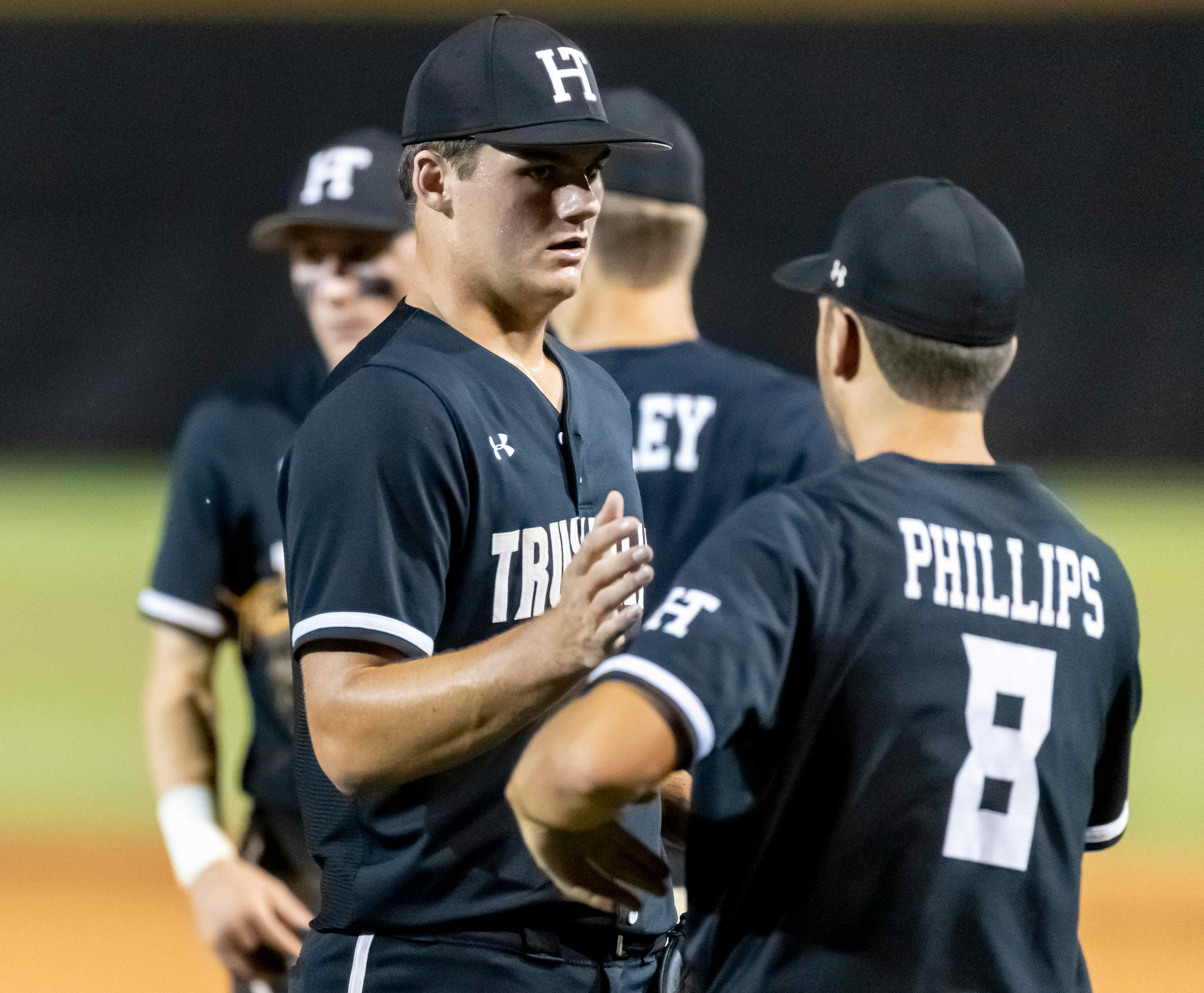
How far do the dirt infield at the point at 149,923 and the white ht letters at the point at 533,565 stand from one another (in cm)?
395

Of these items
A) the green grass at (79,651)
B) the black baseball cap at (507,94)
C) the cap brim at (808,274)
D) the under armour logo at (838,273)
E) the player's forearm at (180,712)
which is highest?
the black baseball cap at (507,94)

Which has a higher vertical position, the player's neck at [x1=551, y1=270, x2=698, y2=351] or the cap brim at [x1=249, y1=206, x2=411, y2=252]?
the cap brim at [x1=249, y1=206, x2=411, y2=252]

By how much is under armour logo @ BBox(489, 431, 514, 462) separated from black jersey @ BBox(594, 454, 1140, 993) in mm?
347

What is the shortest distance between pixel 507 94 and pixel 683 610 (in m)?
0.77

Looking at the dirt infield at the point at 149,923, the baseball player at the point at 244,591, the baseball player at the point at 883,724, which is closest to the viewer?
the baseball player at the point at 883,724

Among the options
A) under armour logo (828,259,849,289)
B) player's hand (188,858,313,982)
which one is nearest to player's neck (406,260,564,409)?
under armour logo (828,259,849,289)

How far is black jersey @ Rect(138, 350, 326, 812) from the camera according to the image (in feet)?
10.5

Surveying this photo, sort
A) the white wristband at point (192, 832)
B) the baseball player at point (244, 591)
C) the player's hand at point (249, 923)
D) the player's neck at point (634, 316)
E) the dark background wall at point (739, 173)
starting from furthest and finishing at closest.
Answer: the dark background wall at point (739, 173) → the player's neck at point (634, 316) → the baseball player at point (244, 591) → the white wristband at point (192, 832) → the player's hand at point (249, 923)

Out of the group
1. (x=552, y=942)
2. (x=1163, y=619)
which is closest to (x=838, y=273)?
(x=552, y=942)

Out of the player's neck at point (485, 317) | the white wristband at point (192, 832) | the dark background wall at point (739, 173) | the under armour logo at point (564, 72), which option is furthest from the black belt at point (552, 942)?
the dark background wall at point (739, 173)

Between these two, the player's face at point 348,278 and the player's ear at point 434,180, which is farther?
the player's face at point 348,278

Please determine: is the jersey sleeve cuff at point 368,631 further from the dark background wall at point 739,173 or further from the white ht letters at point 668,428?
the dark background wall at point 739,173

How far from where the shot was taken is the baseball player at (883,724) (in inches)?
64.8

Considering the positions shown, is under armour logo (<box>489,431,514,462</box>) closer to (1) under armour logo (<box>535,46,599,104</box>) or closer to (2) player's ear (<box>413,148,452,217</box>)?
(2) player's ear (<box>413,148,452,217</box>)
